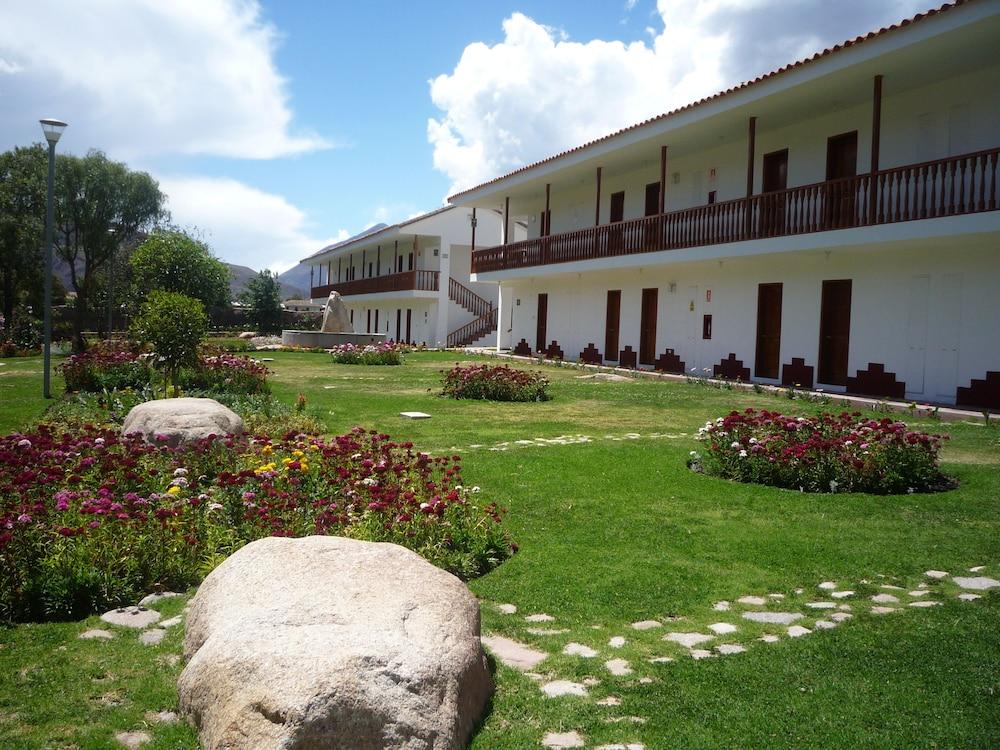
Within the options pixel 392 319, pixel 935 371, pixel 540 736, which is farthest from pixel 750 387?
pixel 392 319

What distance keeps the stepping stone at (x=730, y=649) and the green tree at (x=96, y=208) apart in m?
41.5

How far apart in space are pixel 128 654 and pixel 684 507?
4534 mm

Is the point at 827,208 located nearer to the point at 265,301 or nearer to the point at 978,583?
the point at 978,583

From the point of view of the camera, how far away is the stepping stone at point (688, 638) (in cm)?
408

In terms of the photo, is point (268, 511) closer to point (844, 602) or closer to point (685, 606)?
point (685, 606)

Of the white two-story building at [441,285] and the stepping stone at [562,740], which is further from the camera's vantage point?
the white two-story building at [441,285]

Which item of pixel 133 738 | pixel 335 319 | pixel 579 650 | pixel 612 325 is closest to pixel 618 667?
pixel 579 650

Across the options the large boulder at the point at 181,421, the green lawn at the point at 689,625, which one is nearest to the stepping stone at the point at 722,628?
the green lawn at the point at 689,625

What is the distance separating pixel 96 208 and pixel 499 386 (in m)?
34.5

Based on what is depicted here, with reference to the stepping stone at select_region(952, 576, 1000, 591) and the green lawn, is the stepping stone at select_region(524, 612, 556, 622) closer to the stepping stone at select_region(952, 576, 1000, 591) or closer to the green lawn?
the green lawn

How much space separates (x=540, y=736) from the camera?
10.3 feet

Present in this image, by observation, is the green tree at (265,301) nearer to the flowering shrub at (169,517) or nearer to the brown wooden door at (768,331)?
the brown wooden door at (768,331)

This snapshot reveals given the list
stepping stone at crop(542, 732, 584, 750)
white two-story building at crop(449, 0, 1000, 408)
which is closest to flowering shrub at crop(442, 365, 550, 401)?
white two-story building at crop(449, 0, 1000, 408)

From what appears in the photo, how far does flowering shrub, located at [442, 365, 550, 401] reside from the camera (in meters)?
14.8
